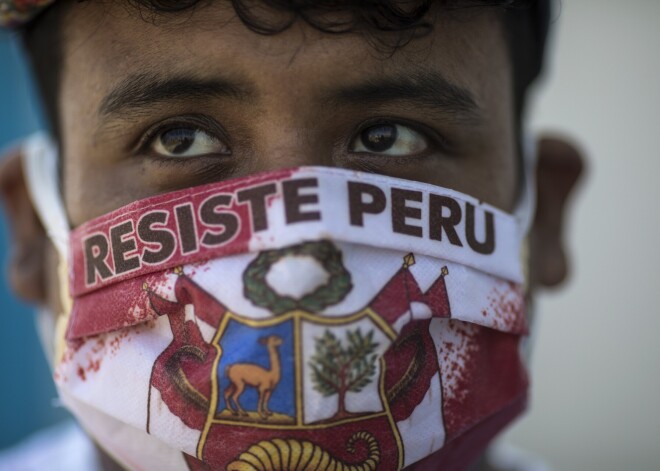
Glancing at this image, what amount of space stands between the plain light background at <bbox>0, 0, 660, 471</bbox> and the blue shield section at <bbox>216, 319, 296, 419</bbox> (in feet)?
12.0

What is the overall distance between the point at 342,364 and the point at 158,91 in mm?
614

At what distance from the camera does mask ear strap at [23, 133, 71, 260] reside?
1.65 metres

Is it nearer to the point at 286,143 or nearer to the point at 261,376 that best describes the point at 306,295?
the point at 261,376


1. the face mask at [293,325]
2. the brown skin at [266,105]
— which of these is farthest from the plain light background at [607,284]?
the face mask at [293,325]

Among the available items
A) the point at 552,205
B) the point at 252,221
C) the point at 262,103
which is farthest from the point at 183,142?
the point at 552,205

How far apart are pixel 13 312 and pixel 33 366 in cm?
29

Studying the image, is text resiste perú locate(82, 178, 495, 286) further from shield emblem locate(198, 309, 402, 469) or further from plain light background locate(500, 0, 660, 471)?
plain light background locate(500, 0, 660, 471)

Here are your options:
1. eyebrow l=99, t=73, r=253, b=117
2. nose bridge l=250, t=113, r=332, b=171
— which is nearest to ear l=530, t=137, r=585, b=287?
nose bridge l=250, t=113, r=332, b=171

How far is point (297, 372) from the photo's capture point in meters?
1.20

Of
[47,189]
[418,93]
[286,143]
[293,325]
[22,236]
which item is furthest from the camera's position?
[22,236]

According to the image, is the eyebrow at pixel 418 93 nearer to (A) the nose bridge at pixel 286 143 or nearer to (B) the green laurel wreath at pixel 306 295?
(A) the nose bridge at pixel 286 143

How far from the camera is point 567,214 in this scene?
2.23 meters

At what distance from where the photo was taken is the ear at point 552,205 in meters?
2.05

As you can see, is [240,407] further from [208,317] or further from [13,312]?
[13,312]
